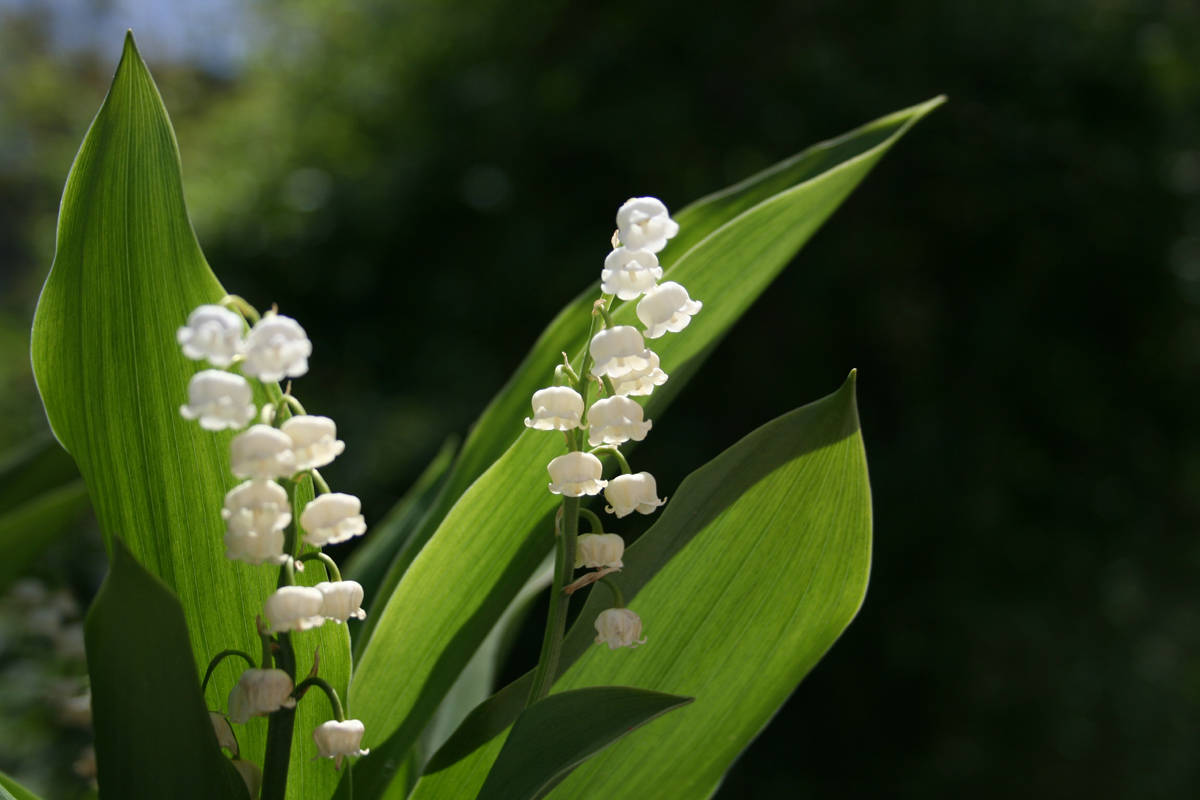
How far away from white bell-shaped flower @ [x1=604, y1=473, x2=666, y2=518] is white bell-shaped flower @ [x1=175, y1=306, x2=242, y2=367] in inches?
4.8

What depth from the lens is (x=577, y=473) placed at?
252 mm

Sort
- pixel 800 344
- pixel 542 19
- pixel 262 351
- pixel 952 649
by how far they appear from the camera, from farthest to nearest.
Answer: pixel 542 19 < pixel 800 344 < pixel 952 649 < pixel 262 351

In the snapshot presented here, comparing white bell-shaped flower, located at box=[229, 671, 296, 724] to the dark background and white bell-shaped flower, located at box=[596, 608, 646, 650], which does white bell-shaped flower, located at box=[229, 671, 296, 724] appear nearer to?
white bell-shaped flower, located at box=[596, 608, 646, 650]

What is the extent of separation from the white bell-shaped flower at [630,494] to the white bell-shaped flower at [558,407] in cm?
3

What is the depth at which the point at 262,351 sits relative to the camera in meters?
0.22

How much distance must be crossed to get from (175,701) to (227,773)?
4 centimetres

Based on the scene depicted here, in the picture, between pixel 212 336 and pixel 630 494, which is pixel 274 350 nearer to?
pixel 212 336

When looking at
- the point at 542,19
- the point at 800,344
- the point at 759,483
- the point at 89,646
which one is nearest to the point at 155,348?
the point at 89,646

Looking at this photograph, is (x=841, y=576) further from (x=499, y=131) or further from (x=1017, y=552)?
(x=499, y=131)

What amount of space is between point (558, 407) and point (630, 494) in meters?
0.04

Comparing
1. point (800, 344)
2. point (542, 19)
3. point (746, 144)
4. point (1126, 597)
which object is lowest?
point (1126, 597)

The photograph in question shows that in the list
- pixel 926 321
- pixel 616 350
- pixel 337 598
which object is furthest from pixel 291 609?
pixel 926 321

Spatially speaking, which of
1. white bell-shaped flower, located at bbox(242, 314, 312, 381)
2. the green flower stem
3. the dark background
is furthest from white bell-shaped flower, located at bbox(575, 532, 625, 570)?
the dark background

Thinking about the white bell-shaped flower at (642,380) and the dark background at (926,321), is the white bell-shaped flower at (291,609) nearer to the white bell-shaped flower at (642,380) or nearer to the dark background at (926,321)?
the white bell-shaped flower at (642,380)
